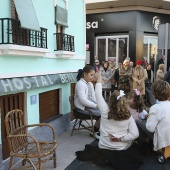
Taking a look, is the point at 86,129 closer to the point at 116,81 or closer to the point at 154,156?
the point at 154,156

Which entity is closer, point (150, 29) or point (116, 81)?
point (116, 81)

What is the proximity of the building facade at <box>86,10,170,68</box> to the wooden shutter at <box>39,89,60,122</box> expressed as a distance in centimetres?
873

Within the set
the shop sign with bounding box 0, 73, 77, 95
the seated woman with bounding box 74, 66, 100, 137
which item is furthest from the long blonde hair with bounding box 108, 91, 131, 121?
the shop sign with bounding box 0, 73, 77, 95

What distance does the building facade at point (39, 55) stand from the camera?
4.04 m

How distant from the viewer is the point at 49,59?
5512 millimetres

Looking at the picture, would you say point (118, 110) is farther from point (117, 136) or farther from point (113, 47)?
point (113, 47)

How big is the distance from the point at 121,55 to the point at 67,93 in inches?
338

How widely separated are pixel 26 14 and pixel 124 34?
34.9ft

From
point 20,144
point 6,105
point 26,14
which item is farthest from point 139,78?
point 20,144

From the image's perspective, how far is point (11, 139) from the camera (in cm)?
361

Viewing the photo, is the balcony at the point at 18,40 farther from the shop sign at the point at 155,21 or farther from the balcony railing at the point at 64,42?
the shop sign at the point at 155,21

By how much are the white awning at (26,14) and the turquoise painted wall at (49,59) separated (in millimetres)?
187

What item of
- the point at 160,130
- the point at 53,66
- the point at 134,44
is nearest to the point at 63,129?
the point at 53,66

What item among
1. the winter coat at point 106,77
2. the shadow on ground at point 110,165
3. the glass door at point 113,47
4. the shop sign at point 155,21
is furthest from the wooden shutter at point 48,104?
the shop sign at point 155,21
